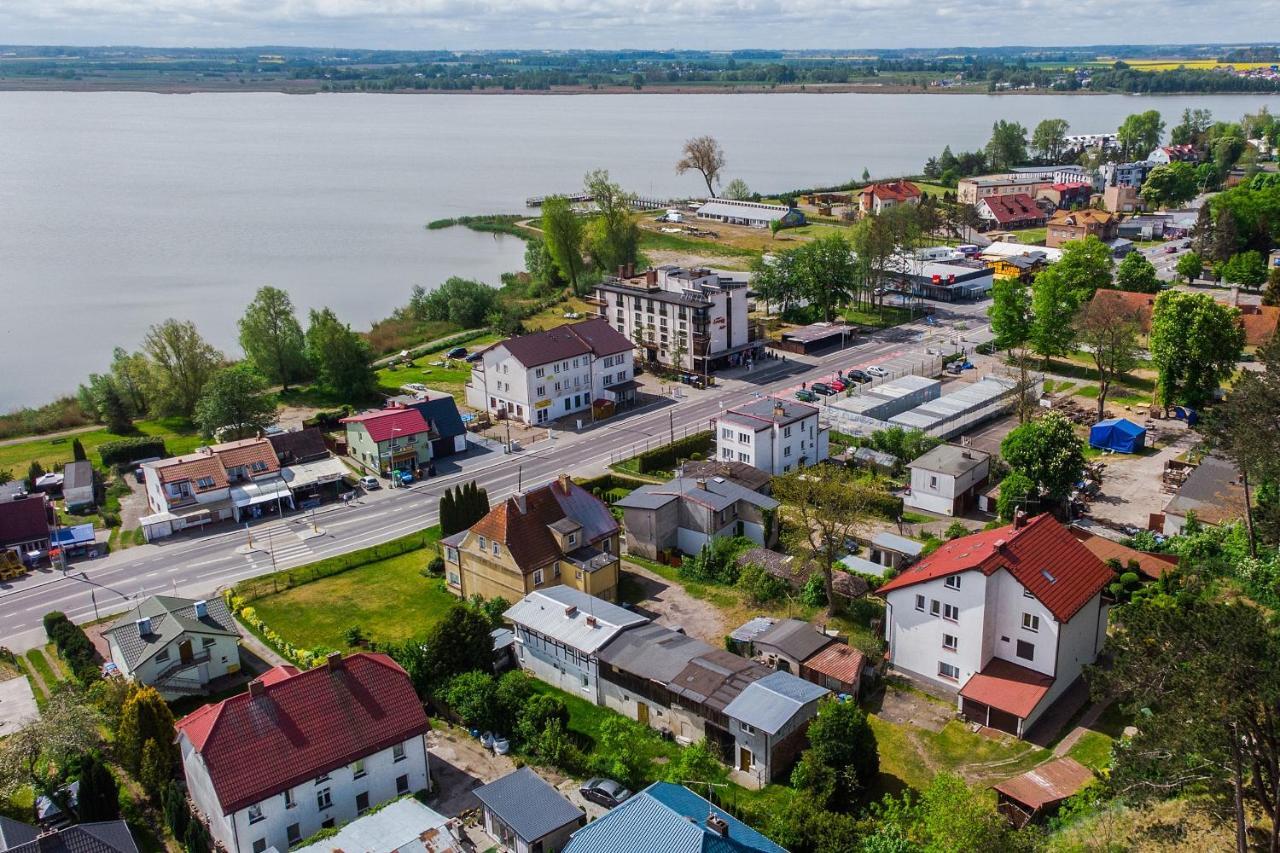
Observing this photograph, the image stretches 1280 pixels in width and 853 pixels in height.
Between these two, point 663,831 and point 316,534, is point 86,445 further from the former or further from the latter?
point 663,831

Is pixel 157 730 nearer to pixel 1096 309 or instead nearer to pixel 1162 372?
pixel 1162 372

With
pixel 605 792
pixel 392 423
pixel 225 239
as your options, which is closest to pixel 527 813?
pixel 605 792

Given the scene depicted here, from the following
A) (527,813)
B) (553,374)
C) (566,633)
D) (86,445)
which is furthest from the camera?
(553,374)

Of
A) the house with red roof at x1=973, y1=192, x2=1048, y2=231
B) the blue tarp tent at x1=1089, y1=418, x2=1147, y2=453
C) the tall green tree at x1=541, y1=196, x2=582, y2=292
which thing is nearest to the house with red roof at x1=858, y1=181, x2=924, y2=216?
the house with red roof at x1=973, y1=192, x2=1048, y2=231

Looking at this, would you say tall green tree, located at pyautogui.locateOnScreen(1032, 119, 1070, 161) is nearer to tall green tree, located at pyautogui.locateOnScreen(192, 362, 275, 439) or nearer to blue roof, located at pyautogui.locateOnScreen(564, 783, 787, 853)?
tall green tree, located at pyautogui.locateOnScreen(192, 362, 275, 439)

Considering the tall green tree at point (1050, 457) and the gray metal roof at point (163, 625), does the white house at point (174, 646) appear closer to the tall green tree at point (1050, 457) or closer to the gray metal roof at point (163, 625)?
the gray metal roof at point (163, 625)

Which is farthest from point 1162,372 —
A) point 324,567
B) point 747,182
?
point 747,182
